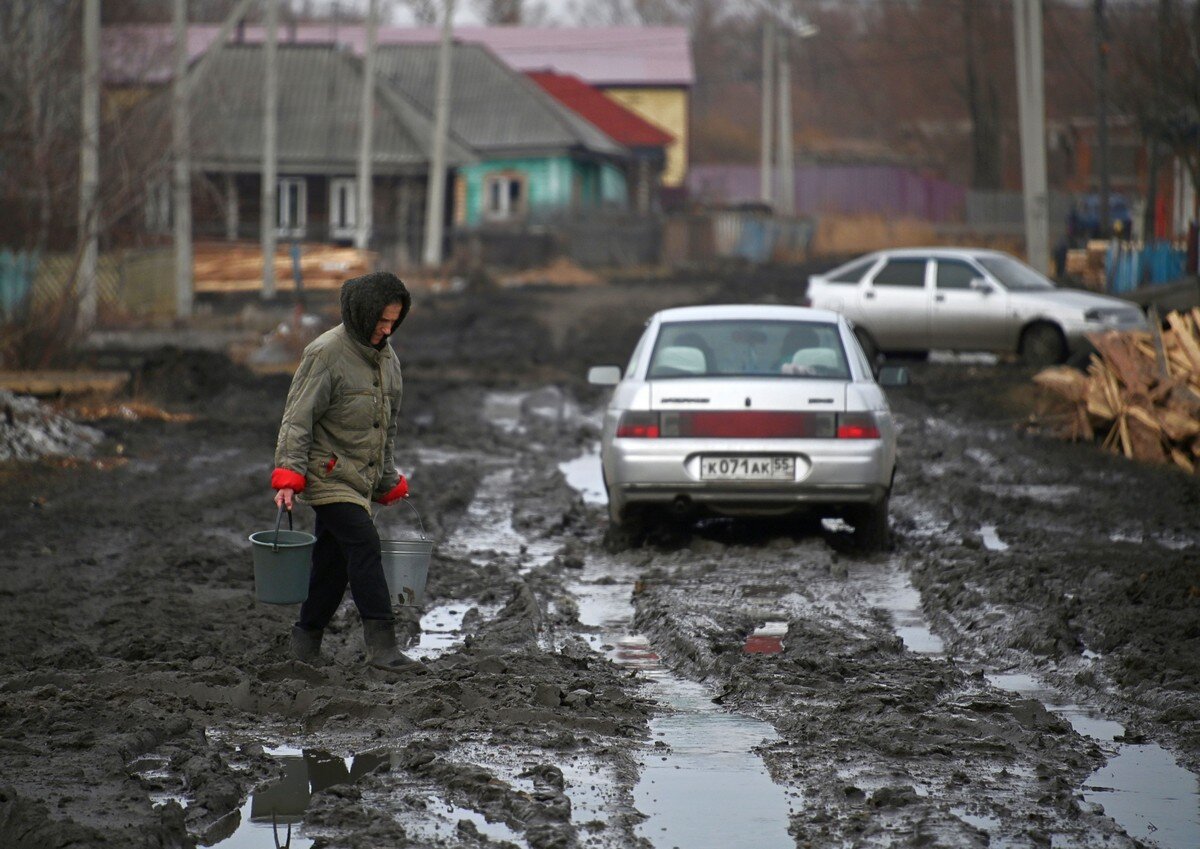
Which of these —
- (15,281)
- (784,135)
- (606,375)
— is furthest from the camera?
(784,135)

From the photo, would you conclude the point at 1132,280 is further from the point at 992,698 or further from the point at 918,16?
the point at 918,16

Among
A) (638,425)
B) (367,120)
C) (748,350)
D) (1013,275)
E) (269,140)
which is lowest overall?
(638,425)

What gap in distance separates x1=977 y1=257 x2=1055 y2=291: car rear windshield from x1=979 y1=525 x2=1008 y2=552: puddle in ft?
37.7

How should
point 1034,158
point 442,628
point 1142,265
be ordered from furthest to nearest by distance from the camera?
1. point 1034,158
2. point 1142,265
3. point 442,628

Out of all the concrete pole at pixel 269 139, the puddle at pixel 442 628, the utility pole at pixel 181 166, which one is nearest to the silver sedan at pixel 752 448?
the puddle at pixel 442 628

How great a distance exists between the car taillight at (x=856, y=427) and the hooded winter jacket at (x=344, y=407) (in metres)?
3.66

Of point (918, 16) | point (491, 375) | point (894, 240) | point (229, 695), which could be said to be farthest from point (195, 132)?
point (918, 16)

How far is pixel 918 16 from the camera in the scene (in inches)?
3093

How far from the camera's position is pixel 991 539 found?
1070cm

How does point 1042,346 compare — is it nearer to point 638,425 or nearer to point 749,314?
point 749,314

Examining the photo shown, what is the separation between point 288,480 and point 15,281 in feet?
49.2

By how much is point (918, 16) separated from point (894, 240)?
91.9ft

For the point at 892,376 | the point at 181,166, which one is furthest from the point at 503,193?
the point at 892,376

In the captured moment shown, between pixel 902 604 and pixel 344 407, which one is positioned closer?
pixel 344 407
